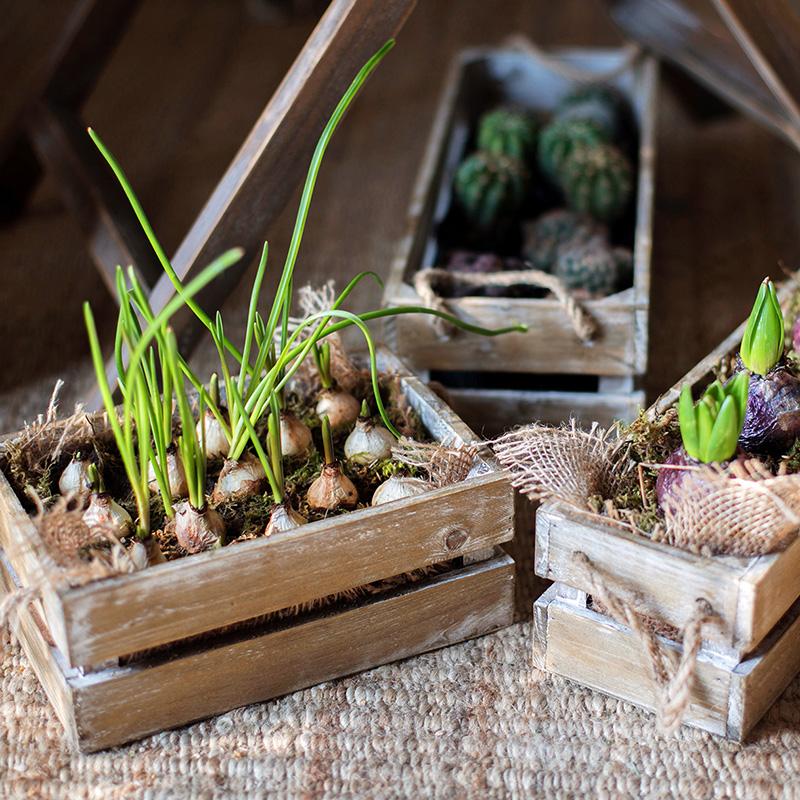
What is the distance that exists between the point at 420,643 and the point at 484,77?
1592mm

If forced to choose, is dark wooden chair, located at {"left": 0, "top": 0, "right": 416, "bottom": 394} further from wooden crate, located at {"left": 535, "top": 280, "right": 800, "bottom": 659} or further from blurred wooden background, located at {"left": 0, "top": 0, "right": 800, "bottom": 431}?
wooden crate, located at {"left": 535, "top": 280, "right": 800, "bottom": 659}

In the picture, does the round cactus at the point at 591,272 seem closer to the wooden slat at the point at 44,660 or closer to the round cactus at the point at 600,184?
the round cactus at the point at 600,184

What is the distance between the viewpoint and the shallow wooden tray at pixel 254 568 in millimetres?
1085

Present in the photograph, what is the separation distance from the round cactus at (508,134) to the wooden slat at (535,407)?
69 cm

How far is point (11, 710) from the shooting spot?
1.26m

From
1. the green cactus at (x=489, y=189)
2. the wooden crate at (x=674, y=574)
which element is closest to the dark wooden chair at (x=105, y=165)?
the green cactus at (x=489, y=189)

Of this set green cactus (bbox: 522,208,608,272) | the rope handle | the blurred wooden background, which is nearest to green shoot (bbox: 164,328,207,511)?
the blurred wooden background

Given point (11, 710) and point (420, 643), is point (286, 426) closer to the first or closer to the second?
point (420, 643)

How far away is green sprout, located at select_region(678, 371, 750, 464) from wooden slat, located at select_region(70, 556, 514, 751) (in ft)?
0.92

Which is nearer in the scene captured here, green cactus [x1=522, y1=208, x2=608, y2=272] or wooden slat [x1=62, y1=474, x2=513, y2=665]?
wooden slat [x1=62, y1=474, x2=513, y2=665]

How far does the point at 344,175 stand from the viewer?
2701 mm

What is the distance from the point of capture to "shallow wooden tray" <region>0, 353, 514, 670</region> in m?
1.08

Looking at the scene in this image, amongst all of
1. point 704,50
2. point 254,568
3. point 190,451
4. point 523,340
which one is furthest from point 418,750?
point 704,50

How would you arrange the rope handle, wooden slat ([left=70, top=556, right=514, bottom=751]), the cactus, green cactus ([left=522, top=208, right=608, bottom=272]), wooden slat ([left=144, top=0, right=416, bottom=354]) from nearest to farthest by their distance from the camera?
wooden slat ([left=70, top=556, right=514, bottom=751]) < wooden slat ([left=144, top=0, right=416, bottom=354]) < green cactus ([left=522, top=208, right=608, bottom=272]) < the cactus < the rope handle
